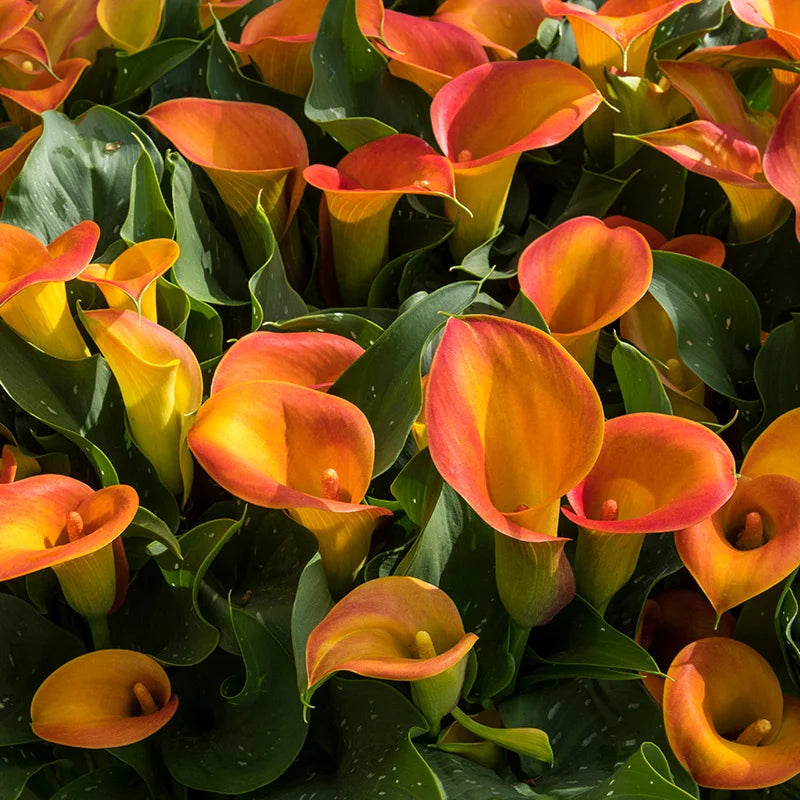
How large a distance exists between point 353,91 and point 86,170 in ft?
0.71

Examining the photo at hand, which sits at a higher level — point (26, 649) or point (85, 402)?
point (85, 402)

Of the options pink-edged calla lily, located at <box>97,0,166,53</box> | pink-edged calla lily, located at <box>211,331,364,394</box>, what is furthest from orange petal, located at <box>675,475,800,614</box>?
pink-edged calla lily, located at <box>97,0,166,53</box>

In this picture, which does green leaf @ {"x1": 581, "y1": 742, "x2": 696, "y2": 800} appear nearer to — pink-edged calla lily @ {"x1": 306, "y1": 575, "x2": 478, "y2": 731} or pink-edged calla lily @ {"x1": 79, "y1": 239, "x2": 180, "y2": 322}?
pink-edged calla lily @ {"x1": 306, "y1": 575, "x2": 478, "y2": 731}

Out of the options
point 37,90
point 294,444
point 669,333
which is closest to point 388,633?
point 294,444

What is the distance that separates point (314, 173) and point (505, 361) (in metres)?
0.25

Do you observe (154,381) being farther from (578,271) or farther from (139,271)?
(578,271)

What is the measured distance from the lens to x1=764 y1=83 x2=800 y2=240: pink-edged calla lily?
630mm

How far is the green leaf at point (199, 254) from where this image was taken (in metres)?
0.69

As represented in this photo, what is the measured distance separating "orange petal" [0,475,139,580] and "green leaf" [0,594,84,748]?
3.8 inches

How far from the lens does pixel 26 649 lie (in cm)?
59

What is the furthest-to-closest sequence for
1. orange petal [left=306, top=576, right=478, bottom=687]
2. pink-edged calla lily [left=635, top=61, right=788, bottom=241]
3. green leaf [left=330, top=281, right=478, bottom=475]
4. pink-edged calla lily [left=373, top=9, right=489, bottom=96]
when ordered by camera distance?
1. pink-edged calla lily [left=373, top=9, right=489, bottom=96]
2. pink-edged calla lily [left=635, top=61, right=788, bottom=241]
3. green leaf [left=330, top=281, right=478, bottom=475]
4. orange petal [left=306, top=576, right=478, bottom=687]

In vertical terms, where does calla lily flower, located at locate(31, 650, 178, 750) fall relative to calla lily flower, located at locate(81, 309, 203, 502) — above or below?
below

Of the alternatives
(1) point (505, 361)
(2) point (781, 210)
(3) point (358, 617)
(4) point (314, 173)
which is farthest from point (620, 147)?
(3) point (358, 617)

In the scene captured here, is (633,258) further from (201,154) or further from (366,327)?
(201,154)
